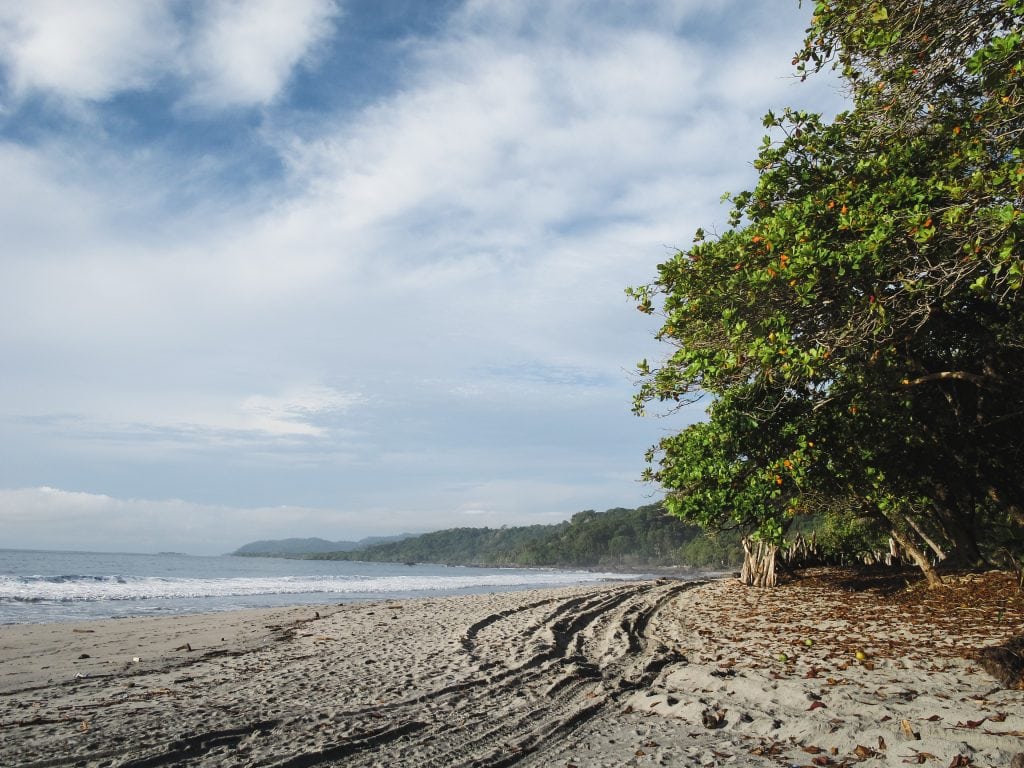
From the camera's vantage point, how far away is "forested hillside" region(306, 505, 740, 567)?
81.5 meters

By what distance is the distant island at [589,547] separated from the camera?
264 feet

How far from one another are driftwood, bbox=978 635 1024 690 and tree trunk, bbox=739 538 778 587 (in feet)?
35.0

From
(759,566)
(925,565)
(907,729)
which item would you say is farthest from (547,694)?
(759,566)

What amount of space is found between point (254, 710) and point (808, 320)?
7418mm

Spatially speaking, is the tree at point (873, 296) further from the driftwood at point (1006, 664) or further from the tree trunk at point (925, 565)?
the driftwood at point (1006, 664)

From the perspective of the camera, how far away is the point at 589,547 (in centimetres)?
11719

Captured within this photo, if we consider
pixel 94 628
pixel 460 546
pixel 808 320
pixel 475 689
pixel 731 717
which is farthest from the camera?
pixel 460 546

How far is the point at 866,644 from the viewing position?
8.04m

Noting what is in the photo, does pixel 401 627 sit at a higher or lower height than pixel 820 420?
lower

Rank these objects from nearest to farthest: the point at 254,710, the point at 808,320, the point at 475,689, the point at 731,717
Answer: the point at 731,717
the point at 254,710
the point at 475,689
the point at 808,320

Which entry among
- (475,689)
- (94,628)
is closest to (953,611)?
(475,689)

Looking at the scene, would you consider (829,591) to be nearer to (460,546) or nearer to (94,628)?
(94,628)

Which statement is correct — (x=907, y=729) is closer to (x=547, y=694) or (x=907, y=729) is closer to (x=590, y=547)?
(x=547, y=694)

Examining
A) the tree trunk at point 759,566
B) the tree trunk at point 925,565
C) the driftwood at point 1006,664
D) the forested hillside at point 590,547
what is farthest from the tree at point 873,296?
the forested hillside at point 590,547
